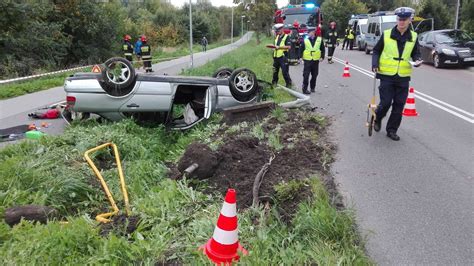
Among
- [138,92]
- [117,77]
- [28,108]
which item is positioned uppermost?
[117,77]

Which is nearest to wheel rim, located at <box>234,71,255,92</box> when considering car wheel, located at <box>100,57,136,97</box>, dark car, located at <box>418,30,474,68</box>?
car wheel, located at <box>100,57,136,97</box>

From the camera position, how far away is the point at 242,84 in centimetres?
759

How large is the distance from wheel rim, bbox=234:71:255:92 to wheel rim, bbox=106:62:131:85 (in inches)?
74.2

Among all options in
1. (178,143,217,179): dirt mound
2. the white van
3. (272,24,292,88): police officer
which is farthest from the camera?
the white van

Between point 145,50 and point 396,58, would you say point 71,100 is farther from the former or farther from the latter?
point 145,50

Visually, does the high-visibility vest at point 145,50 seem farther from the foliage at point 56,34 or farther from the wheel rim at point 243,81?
the wheel rim at point 243,81

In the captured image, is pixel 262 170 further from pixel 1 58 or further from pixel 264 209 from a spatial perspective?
pixel 1 58

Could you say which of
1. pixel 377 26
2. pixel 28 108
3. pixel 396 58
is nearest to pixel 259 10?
pixel 377 26

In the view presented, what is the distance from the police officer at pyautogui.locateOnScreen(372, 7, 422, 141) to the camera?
6156mm

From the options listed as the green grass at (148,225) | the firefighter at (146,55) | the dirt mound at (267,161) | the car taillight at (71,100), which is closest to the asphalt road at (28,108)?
the car taillight at (71,100)

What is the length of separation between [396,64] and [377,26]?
1898cm

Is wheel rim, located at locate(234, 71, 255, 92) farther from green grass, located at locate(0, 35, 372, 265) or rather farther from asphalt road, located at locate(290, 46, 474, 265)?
A: green grass, located at locate(0, 35, 372, 265)

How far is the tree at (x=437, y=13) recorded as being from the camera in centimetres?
3591

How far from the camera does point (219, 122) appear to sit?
7012 mm
